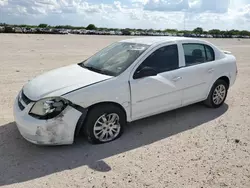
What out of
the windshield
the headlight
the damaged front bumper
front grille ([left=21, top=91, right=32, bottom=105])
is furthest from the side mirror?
front grille ([left=21, top=91, right=32, bottom=105])

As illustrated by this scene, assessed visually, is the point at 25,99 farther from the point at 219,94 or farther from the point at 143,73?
the point at 219,94

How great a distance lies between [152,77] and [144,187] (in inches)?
80.1

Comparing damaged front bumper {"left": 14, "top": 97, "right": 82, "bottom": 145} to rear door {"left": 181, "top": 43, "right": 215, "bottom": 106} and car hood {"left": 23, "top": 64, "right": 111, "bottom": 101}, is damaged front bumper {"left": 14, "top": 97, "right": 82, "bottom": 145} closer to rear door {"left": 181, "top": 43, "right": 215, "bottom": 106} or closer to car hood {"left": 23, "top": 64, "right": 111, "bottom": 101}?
car hood {"left": 23, "top": 64, "right": 111, "bottom": 101}

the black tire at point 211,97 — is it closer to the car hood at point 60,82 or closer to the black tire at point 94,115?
the black tire at point 94,115

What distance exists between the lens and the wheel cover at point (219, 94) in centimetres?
575

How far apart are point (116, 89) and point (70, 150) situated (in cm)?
121

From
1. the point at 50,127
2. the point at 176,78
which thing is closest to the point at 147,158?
the point at 50,127

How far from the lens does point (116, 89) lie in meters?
4.07

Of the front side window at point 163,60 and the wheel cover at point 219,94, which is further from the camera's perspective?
the wheel cover at point 219,94

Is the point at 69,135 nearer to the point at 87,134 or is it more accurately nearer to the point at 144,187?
the point at 87,134

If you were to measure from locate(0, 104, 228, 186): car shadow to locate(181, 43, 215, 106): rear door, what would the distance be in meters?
0.53

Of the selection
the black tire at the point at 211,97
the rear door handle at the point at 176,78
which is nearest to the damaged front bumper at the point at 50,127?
the rear door handle at the point at 176,78

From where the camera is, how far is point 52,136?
3705 millimetres

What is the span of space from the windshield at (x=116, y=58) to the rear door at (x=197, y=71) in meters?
1.02
